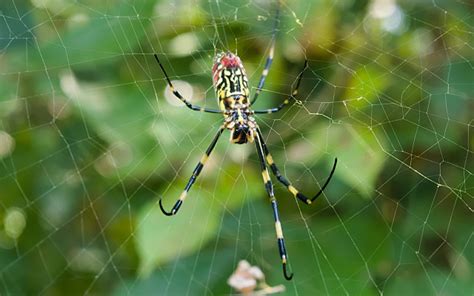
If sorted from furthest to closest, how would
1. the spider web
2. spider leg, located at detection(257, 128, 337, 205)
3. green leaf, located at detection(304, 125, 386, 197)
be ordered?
spider leg, located at detection(257, 128, 337, 205)
the spider web
green leaf, located at detection(304, 125, 386, 197)

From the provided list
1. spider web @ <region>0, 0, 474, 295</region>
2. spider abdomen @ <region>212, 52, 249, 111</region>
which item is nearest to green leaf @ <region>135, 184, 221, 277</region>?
spider web @ <region>0, 0, 474, 295</region>

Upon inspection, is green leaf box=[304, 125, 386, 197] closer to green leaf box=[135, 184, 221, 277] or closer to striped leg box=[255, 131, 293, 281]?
striped leg box=[255, 131, 293, 281]

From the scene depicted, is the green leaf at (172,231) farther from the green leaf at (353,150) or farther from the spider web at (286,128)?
the green leaf at (353,150)

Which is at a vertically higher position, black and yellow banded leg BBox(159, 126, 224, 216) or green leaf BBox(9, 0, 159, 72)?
green leaf BBox(9, 0, 159, 72)

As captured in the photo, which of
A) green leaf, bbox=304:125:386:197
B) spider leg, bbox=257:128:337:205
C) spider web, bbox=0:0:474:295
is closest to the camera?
green leaf, bbox=304:125:386:197

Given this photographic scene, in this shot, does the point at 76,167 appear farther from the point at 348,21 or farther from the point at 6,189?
the point at 348,21

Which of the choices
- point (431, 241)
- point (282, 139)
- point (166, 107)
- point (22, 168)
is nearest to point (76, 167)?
point (22, 168)

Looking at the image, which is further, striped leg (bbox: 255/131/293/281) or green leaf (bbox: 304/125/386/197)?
striped leg (bbox: 255/131/293/281)

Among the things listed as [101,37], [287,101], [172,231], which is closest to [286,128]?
[287,101]
